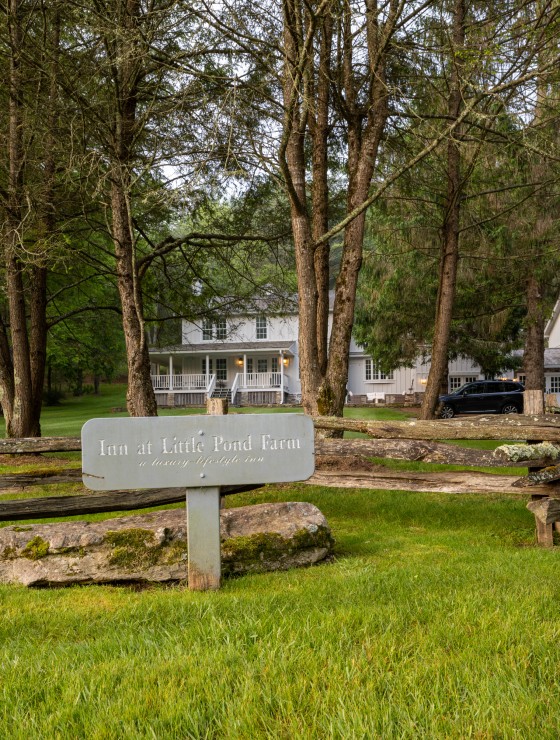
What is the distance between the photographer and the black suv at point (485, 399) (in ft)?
83.8

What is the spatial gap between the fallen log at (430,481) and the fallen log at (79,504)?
1.51 metres

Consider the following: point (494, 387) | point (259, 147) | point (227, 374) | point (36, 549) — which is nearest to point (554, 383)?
point (494, 387)

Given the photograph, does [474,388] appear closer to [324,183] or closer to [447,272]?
[447,272]

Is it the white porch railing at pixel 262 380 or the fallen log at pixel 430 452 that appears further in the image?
the white porch railing at pixel 262 380

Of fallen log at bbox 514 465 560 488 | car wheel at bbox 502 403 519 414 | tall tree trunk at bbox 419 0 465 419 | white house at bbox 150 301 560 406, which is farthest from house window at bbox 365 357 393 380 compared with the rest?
fallen log at bbox 514 465 560 488

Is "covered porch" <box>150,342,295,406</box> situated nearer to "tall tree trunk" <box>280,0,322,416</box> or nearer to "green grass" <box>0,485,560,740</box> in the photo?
"tall tree trunk" <box>280,0,322,416</box>

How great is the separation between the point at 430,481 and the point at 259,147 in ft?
17.4

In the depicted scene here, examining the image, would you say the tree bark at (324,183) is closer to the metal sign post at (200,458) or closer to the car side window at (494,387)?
the metal sign post at (200,458)

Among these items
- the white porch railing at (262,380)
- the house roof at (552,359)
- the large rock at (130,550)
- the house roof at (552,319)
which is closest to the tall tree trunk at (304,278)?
the large rock at (130,550)

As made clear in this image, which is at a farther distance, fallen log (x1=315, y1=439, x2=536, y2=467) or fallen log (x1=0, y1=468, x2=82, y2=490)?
fallen log (x1=0, y1=468, x2=82, y2=490)

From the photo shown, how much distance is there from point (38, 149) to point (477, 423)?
9.88 meters

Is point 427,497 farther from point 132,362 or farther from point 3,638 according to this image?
point 3,638

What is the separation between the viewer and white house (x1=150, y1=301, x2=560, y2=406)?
35.3 m

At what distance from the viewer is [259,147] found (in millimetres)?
8234
